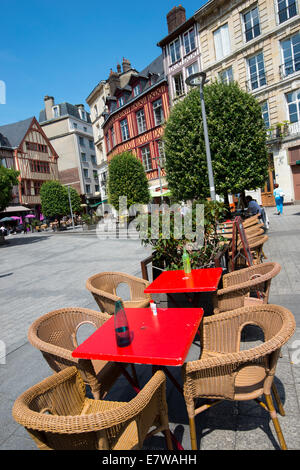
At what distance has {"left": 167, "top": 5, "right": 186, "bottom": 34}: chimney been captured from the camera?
84.8 feet

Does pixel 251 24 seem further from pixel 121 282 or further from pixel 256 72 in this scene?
pixel 121 282

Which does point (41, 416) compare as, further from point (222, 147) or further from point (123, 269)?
point (222, 147)

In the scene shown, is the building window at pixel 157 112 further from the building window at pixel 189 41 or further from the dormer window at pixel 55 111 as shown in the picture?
the dormer window at pixel 55 111

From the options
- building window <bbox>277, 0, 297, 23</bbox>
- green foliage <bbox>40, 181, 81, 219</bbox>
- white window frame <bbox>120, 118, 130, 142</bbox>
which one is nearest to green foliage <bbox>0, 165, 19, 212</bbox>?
white window frame <bbox>120, 118, 130, 142</bbox>

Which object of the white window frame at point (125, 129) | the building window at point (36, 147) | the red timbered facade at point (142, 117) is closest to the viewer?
the red timbered facade at point (142, 117)

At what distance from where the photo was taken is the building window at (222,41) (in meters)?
22.9

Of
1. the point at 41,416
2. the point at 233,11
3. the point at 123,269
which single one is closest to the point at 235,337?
the point at 41,416

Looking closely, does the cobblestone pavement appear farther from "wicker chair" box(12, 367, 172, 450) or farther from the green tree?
the green tree

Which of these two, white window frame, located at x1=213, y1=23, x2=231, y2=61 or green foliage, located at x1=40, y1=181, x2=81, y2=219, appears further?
green foliage, located at x1=40, y1=181, x2=81, y2=219

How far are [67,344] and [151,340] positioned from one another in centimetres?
101

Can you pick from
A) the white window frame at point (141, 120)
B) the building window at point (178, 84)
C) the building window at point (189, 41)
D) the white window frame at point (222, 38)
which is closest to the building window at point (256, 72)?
the white window frame at point (222, 38)

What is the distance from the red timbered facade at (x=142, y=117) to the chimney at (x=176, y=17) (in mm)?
3999

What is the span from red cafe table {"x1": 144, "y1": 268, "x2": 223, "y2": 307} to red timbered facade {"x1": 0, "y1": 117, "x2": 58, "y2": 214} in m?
44.2
